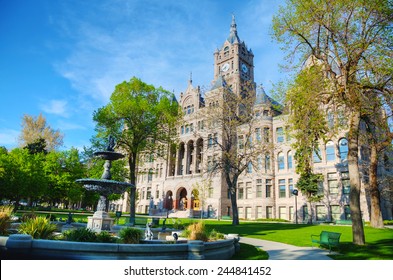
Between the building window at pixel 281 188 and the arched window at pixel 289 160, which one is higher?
the arched window at pixel 289 160

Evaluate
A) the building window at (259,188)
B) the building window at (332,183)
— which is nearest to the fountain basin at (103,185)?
the building window at (332,183)

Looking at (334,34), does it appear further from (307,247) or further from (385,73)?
(307,247)

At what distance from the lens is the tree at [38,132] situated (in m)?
60.7

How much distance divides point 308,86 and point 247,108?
44.6 ft

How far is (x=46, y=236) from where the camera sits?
1045 centimetres

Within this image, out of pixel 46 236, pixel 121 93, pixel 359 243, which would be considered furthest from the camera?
pixel 121 93

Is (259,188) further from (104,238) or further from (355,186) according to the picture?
(104,238)

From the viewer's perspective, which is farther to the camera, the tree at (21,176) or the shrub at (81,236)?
the tree at (21,176)

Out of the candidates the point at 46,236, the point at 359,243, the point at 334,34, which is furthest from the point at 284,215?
the point at 46,236

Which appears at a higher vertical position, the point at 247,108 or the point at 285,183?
the point at 247,108

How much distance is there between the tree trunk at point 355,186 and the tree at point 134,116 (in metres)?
21.0

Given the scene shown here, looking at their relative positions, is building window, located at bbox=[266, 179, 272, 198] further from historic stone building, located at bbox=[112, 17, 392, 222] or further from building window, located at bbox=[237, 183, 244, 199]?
building window, located at bbox=[237, 183, 244, 199]

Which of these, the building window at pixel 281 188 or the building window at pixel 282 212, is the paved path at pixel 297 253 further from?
the building window at pixel 281 188

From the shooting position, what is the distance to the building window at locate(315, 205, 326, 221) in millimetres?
39666
